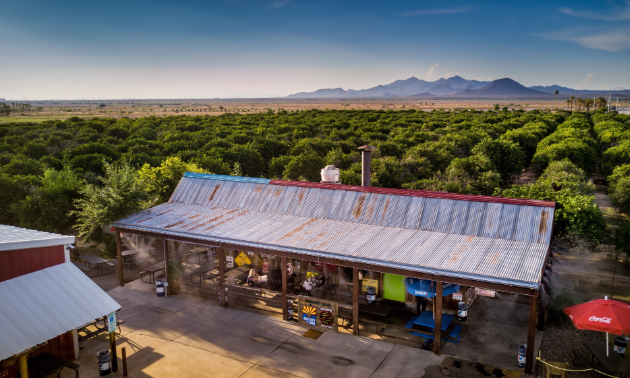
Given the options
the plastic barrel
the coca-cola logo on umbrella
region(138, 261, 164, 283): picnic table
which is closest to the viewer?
the coca-cola logo on umbrella

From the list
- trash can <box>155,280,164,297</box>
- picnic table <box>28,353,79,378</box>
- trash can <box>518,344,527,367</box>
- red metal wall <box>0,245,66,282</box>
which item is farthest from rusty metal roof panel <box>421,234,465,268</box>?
red metal wall <box>0,245,66,282</box>

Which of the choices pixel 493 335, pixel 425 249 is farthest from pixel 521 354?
pixel 425 249

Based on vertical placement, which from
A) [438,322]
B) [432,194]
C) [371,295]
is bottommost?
[371,295]

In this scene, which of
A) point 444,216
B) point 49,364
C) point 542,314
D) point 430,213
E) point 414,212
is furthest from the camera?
point 414,212

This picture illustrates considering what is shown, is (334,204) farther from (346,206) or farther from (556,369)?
(556,369)

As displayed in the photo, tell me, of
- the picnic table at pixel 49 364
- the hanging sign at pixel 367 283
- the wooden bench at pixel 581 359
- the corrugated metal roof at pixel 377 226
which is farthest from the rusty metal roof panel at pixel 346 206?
the picnic table at pixel 49 364

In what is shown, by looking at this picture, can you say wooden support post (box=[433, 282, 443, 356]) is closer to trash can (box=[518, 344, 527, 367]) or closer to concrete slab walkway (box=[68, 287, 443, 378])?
concrete slab walkway (box=[68, 287, 443, 378])
